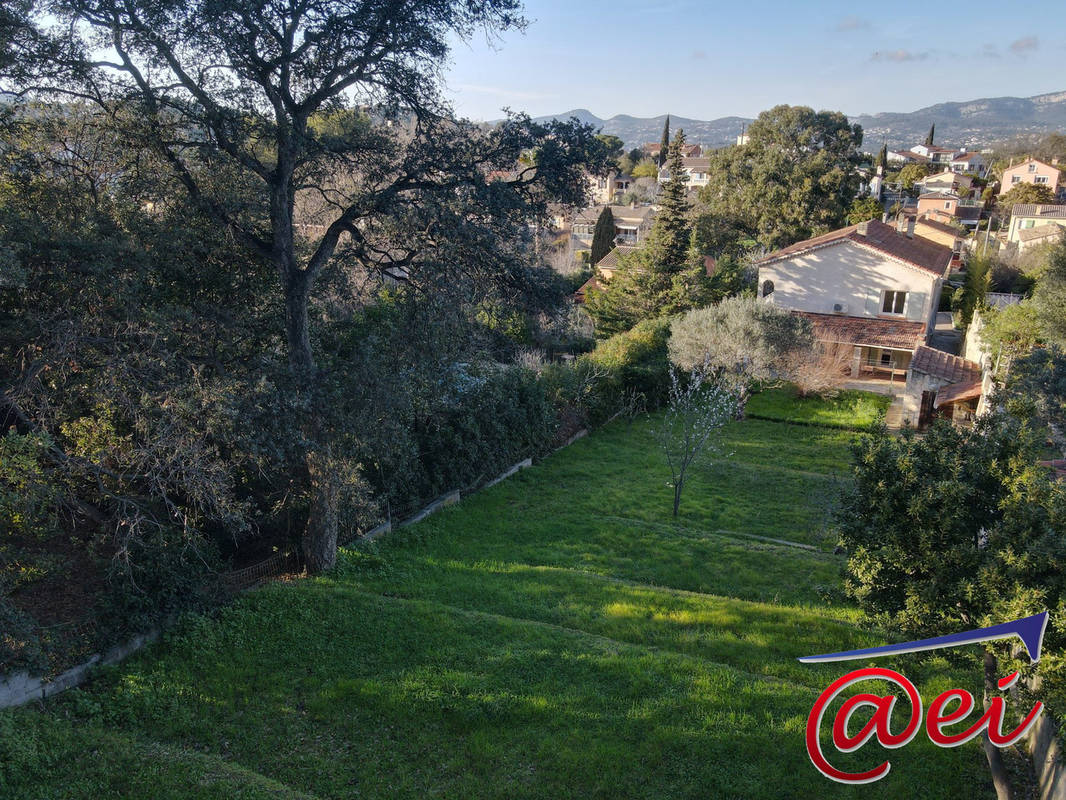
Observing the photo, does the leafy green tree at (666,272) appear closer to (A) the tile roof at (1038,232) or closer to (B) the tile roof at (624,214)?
(A) the tile roof at (1038,232)

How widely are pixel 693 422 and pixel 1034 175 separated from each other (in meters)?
81.9

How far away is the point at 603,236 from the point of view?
55938mm

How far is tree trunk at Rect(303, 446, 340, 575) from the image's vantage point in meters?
12.2

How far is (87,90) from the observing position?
10.3 meters

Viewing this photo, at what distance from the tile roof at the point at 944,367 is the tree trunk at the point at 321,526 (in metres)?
23.4

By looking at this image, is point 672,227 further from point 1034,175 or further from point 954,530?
point 1034,175

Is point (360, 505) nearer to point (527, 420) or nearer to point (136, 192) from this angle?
point (136, 192)

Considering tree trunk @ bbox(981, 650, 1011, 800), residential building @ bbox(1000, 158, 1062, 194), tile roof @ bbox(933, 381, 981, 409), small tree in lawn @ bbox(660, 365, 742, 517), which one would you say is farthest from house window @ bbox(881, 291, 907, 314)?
residential building @ bbox(1000, 158, 1062, 194)

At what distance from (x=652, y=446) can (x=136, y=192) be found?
59.3ft

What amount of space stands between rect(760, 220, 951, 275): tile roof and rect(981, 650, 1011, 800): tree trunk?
29.9m

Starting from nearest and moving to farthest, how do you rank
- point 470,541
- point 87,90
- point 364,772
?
point 364,772 → point 87,90 → point 470,541

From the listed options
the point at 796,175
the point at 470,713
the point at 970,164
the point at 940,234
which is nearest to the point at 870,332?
the point at 796,175

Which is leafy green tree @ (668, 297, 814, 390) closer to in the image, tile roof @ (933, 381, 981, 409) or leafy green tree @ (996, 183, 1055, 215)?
tile roof @ (933, 381, 981, 409)

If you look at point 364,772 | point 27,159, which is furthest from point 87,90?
point 364,772
